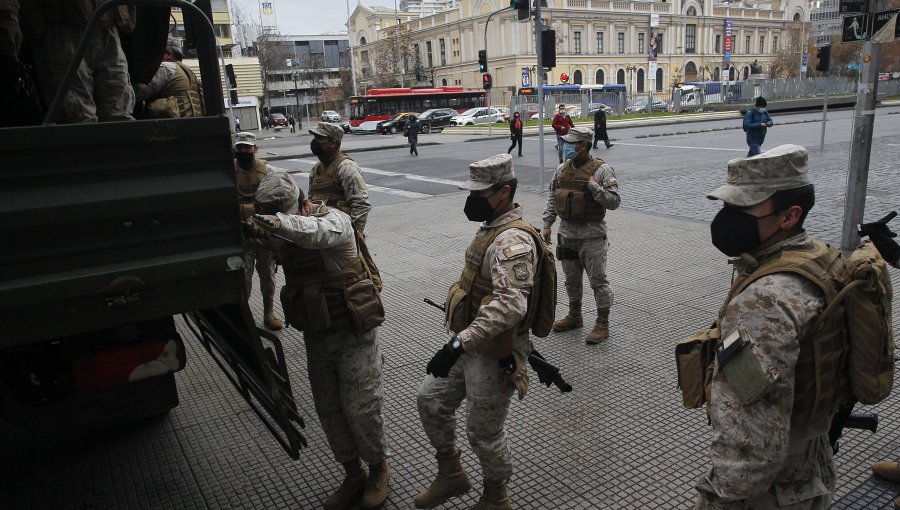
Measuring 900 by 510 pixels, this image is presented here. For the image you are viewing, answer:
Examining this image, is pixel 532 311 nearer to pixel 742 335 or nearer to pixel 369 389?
pixel 369 389

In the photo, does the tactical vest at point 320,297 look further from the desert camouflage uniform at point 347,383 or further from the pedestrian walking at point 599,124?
the pedestrian walking at point 599,124

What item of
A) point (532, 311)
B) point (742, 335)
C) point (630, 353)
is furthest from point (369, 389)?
point (630, 353)

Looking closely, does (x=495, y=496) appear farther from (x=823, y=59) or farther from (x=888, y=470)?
(x=823, y=59)

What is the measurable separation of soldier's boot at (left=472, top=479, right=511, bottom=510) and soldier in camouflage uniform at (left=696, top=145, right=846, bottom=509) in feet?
3.84

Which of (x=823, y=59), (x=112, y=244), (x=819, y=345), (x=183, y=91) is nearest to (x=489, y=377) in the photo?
(x=819, y=345)

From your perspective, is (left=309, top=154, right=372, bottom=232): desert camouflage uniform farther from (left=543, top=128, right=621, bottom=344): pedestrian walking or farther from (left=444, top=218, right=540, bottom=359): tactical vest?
(left=444, top=218, right=540, bottom=359): tactical vest

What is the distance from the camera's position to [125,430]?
13.8 feet

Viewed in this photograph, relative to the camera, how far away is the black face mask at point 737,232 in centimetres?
216

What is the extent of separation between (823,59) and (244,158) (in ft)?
54.6

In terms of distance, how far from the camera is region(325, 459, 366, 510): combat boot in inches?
131

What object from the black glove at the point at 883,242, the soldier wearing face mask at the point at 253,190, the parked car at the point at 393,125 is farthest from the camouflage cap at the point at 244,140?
the parked car at the point at 393,125

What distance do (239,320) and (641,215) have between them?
27.1 feet

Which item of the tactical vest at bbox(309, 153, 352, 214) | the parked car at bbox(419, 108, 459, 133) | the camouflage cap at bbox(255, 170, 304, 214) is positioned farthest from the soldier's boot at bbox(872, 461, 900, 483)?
the parked car at bbox(419, 108, 459, 133)

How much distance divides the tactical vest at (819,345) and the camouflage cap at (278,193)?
2063 millimetres
